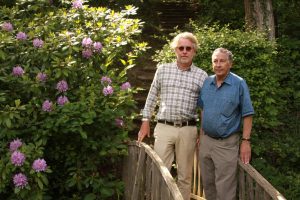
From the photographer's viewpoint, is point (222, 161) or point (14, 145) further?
point (222, 161)

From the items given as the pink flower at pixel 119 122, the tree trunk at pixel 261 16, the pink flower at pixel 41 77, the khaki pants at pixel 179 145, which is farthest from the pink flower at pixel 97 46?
the tree trunk at pixel 261 16

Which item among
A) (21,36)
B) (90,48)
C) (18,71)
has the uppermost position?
(21,36)

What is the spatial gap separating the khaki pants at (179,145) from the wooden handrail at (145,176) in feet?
0.63

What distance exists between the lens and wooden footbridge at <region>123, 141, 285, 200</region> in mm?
3170

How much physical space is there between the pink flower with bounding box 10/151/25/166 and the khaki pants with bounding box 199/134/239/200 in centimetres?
157

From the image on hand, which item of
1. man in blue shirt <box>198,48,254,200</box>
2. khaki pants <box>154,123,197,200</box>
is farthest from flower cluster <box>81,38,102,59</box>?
man in blue shirt <box>198,48,254,200</box>

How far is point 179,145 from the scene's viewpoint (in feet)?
14.1

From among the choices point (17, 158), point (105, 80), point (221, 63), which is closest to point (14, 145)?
point (17, 158)

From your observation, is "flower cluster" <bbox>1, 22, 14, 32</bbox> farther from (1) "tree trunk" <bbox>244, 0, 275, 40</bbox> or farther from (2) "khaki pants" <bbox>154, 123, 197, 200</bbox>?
(1) "tree trunk" <bbox>244, 0, 275, 40</bbox>

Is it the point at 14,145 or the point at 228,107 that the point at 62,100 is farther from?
the point at 228,107

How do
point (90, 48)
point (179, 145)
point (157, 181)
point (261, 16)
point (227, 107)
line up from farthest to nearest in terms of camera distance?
1. point (261, 16)
2. point (90, 48)
3. point (179, 145)
4. point (227, 107)
5. point (157, 181)

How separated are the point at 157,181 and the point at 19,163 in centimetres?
110

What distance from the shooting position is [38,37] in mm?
4480

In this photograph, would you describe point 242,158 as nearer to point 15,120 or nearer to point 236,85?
point 236,85
